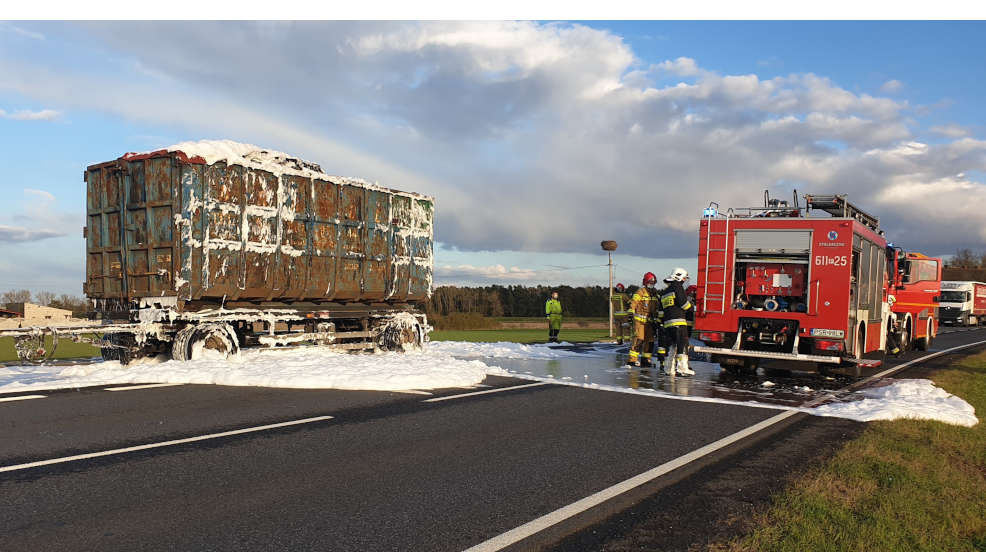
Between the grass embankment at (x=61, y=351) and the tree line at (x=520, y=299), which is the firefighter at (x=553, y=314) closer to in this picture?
the grass embankment at (x=61, y=351)

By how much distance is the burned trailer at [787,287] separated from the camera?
1175 cm

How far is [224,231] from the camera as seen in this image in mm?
12133

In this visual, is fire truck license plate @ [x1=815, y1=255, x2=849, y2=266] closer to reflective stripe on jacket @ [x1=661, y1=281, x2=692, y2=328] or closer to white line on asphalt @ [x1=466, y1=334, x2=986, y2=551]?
reflective stripe on jacket @ [x1=661, y1=281, x2=692, y2=328]

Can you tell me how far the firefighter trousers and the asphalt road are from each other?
467 cm

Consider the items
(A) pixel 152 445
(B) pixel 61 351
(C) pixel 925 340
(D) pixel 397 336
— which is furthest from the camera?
(B) pixel 61 351

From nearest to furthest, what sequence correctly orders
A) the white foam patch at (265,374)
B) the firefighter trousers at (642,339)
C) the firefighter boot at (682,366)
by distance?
the white foam patch at (265,374)
the firefighter boot at (682,366)
the firefighter trousers at (642,339)

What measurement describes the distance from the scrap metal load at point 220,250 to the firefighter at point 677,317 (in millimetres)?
6422

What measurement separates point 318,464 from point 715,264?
366 inches

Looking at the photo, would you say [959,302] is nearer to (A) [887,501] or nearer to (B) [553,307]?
(B) [553,307]

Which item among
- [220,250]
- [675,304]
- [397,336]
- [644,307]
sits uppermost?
[220,250]

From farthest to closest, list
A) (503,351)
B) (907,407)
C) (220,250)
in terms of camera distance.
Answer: (503,351), (220,250), (907,407)

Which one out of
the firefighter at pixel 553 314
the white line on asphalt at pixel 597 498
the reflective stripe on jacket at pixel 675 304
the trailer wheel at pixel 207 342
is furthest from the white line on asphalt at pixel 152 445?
the firefighter at pixel 553 314

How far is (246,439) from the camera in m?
6.37

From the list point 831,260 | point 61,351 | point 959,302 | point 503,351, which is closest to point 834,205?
point 831,260
